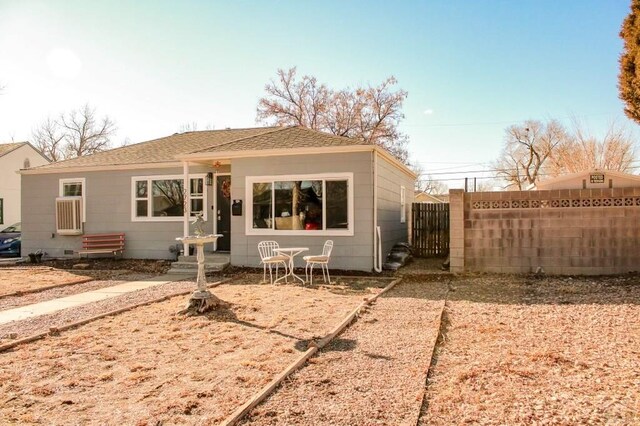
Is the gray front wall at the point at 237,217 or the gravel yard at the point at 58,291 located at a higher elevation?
the gray front wall at the point at 237,217

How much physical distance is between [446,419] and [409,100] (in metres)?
31.3

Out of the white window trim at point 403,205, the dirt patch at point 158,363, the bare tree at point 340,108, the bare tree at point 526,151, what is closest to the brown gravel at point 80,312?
the dirt patch at point 158,363

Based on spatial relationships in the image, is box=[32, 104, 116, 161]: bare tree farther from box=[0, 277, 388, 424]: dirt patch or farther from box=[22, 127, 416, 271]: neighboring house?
box=[0, 277, 388, 424]: dirt patch

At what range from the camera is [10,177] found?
77.0 feet

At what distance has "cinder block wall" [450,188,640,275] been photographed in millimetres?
9047

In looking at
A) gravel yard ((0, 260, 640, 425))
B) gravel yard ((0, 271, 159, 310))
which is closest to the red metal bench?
gravel yard ((0, 271, 159, 310))

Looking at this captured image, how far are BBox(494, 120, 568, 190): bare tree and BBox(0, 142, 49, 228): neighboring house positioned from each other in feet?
118

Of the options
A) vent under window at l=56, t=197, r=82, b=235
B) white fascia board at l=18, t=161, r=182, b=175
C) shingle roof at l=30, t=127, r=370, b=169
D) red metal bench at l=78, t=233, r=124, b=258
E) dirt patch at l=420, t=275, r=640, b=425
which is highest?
shingle roof at l=30, t=127, r=370, b=169

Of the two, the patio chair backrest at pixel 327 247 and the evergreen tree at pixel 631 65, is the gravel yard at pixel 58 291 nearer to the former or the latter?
the patio chair backrest at pixel 327 247

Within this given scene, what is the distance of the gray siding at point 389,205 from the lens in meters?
11.1

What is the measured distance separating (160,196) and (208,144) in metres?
2.44

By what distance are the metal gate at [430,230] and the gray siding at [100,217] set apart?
6.54 metres

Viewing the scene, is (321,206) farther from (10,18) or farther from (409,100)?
(409,100)

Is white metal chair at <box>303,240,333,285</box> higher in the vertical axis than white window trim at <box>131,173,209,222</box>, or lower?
lower
